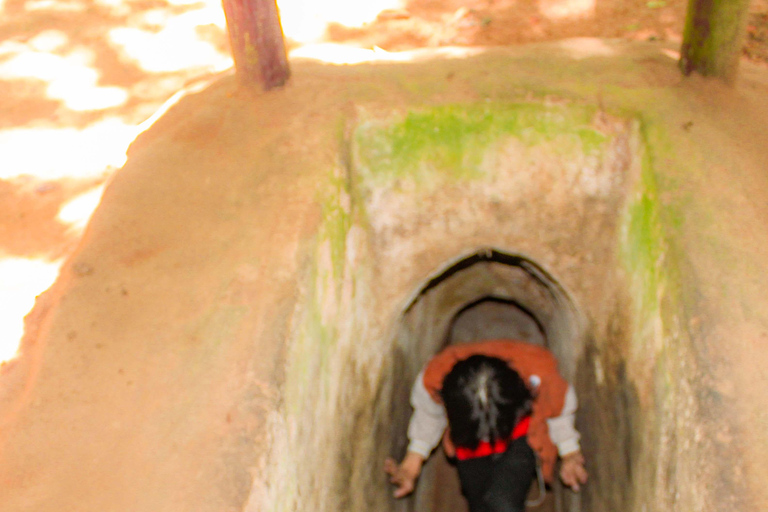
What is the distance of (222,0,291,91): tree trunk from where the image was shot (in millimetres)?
2713

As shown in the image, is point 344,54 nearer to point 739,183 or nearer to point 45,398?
point 739,183

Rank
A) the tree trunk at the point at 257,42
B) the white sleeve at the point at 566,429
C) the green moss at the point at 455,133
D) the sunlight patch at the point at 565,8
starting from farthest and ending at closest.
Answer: the sunlight patch at the point at 565,8, the white sleeve at the point at 566,429, the green moss at the point at 455,133, the tree trunk at the point at 257,42

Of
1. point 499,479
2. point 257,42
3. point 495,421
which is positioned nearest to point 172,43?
point 257,42

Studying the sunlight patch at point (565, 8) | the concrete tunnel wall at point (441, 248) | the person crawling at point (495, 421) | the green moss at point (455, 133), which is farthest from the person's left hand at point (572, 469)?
the sunlight patch at point (565, 8)

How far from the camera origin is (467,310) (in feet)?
16.1

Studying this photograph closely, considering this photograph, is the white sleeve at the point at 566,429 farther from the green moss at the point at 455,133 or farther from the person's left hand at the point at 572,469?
the green moss at the point at 455,133

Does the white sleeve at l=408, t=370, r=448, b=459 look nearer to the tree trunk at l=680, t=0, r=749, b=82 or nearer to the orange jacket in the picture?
the orange jacket

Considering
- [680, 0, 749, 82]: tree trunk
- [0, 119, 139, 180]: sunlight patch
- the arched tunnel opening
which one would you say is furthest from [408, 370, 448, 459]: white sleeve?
[0, 119, 139, 180]: sunlight patch

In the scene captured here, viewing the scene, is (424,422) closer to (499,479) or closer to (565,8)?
(499,479)

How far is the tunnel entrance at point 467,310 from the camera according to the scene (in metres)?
3.54

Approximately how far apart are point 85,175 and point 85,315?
1.91 meters

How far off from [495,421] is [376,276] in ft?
3.01

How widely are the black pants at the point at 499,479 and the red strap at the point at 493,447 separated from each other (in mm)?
36

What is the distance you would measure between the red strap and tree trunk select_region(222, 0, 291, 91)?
1956 millimetres
